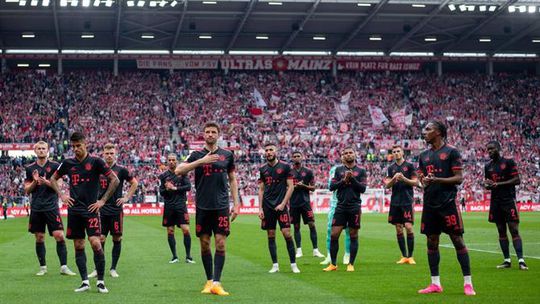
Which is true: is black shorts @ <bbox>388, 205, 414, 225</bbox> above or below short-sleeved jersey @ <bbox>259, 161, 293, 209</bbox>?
below

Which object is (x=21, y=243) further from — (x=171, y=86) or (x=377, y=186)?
(x=171, y=86)

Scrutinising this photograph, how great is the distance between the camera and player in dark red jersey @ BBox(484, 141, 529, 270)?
16016mm

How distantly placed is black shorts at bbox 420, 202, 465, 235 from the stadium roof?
1845 inches

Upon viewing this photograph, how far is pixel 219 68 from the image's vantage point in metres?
73.6

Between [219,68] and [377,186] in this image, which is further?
[219,68]

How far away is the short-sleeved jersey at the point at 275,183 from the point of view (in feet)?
53.7

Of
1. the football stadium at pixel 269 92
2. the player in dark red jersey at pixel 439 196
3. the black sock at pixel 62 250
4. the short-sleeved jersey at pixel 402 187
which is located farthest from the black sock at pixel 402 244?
the black sock at pixel 62 250

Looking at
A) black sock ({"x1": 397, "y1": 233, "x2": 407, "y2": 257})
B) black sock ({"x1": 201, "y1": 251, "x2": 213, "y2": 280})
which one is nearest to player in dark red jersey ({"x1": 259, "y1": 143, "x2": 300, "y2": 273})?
black sock ({"x1": 397, "y1": 233, "x2": 407, "y2": 257})

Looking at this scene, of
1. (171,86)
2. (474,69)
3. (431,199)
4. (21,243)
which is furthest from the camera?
(474,69)

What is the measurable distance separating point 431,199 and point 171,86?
6121cm

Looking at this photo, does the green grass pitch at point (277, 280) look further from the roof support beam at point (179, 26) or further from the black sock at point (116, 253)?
the roof support beam at point (179, 26)

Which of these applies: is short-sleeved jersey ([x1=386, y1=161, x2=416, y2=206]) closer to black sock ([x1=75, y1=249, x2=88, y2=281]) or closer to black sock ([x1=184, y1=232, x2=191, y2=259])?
black sock ([x1=184, y1=232, x2=191, y2=259])

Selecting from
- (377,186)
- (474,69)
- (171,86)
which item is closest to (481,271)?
(377,186)

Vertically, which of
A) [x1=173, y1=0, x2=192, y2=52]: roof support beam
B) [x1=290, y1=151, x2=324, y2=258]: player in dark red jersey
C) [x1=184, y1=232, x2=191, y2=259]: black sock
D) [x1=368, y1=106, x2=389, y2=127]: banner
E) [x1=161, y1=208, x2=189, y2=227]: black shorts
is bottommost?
[x1=184, y1=232, x2=191, y2=259]: black sock
